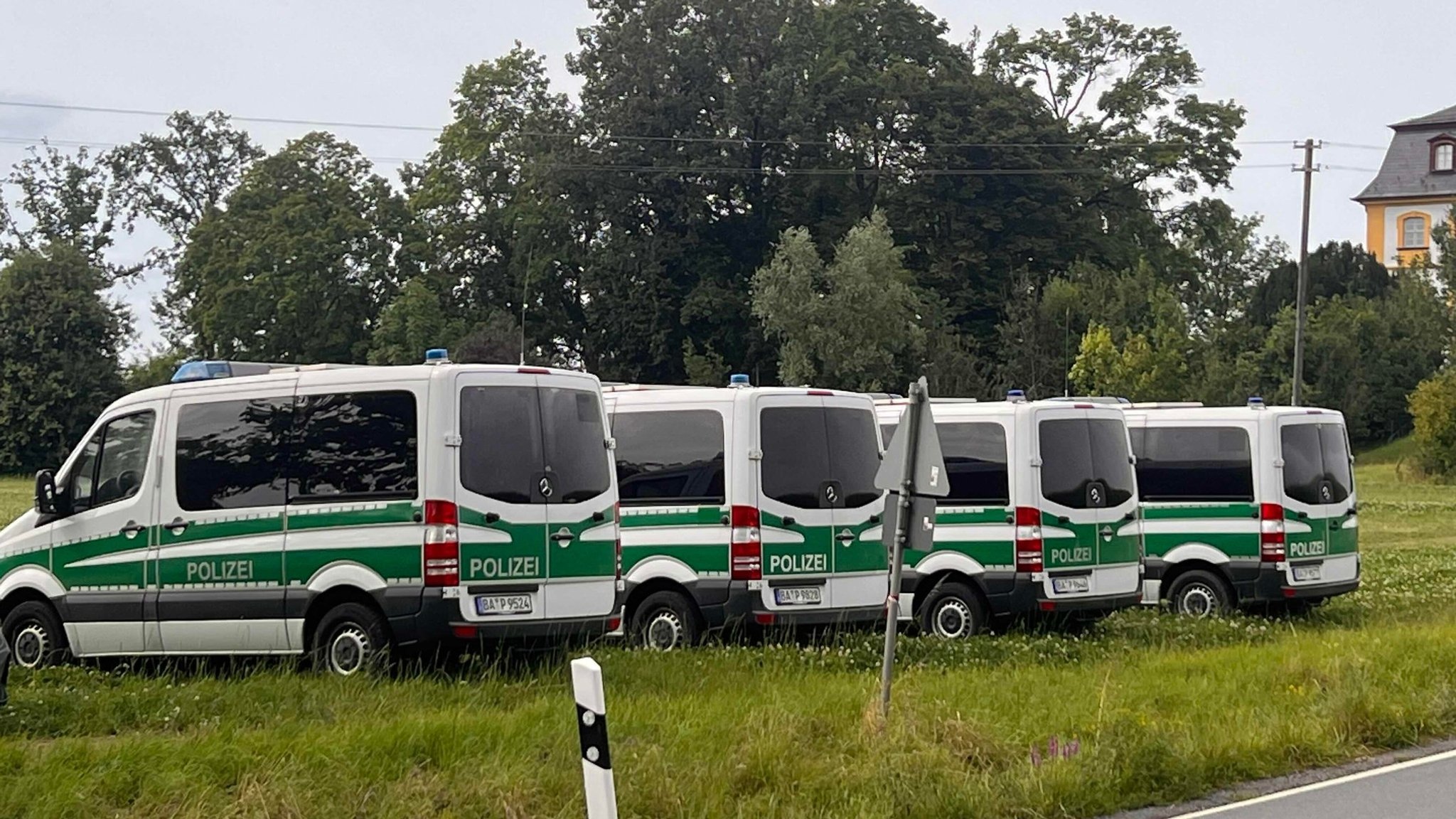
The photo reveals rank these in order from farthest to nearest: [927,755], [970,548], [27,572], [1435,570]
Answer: [1435,570]
[970,548]
[27,572]
[927,755]

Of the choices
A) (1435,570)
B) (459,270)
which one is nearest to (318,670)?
(1435,570)

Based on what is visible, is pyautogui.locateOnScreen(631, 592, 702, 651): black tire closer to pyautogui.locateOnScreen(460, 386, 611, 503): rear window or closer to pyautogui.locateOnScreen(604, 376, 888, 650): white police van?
pyautogui.locateOnScreen(604, 376, 888, 650): white police van

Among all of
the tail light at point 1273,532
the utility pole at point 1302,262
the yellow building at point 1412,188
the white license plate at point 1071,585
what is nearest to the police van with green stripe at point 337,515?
the white license plate at point 1071,585

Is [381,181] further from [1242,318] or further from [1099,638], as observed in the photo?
[1099,638]

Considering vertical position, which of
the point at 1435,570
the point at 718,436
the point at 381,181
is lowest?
the point at 1435,570

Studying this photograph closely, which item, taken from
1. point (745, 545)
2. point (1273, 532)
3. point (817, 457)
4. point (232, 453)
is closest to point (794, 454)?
point (817, 457)

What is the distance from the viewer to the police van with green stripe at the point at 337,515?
12172 mm

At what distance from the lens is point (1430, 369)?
7125cm

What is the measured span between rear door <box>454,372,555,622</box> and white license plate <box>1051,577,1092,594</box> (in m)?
5.79

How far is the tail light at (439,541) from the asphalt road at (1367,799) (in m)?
5.27

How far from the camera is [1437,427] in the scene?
188 ft

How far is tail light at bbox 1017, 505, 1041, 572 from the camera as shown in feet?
53.9

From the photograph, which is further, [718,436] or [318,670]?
[718,436]

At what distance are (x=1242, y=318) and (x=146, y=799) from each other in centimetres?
6779
